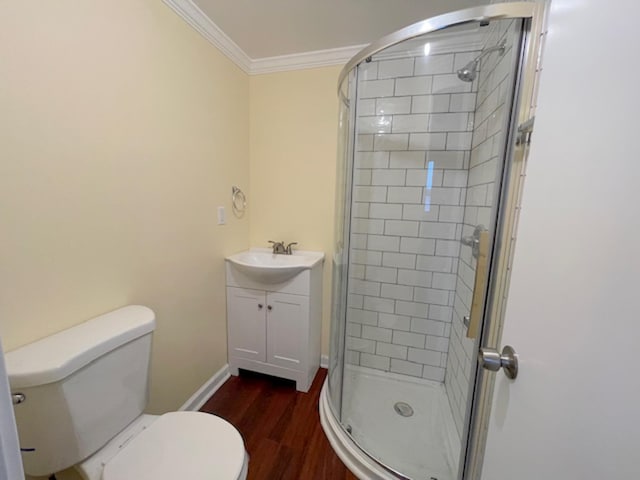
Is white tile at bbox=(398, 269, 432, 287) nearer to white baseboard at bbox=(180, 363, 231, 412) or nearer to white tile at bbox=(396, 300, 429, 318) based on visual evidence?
white tile at bbox=(396, 300, 429, 318)

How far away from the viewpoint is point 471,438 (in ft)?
3.38

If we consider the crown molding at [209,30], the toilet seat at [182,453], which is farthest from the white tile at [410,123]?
the toilet seat at [182,453]

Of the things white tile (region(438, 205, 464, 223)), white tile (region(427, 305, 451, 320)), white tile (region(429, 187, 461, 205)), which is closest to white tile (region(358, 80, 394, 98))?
white tile (region(429, 187, 461, 205))

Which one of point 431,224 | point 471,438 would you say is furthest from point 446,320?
point 471,438

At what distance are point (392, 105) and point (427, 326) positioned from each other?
147cm

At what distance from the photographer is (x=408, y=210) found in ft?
5.82

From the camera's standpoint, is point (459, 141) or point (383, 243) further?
point (383, 243)

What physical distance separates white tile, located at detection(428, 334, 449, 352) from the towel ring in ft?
5.30

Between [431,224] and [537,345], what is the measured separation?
4.24 ft

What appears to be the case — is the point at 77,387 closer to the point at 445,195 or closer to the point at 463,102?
the point at 445,195

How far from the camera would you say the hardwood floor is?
1319 mm

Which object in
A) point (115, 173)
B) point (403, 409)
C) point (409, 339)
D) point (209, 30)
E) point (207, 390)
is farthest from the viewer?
point (409, 339)

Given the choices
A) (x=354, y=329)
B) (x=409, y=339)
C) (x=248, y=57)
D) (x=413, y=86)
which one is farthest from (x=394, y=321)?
(x=248, y=57)

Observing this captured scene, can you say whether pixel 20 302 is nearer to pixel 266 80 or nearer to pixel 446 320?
pixel 266 80
